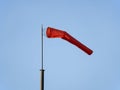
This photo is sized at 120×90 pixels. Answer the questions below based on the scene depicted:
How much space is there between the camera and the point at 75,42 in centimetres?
109

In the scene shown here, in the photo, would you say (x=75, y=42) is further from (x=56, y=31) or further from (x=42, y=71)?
(x=42, y=71)

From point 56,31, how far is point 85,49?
172 mm

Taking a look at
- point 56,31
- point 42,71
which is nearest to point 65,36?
point 56,31

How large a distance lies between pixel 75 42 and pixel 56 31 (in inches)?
4.3

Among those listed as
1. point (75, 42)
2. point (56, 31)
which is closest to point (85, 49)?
point (75, 42)

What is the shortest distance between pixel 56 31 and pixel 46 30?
2.0 inches

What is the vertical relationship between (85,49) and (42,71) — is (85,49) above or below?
above

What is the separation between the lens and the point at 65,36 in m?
1.08

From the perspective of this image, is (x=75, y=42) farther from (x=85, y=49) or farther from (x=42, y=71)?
(x=42, y=71)

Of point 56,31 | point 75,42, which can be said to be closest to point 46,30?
point 56,31

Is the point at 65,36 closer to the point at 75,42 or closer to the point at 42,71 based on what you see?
the point at 75,42

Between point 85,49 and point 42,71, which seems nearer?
point 42,71

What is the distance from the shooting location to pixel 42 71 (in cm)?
101

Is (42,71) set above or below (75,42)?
below
